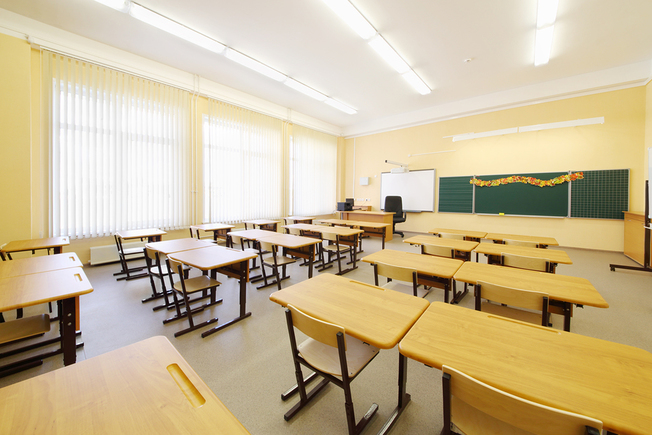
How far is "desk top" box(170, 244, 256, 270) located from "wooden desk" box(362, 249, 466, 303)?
1.24 metres

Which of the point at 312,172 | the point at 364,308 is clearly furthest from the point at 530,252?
the point at 312,172

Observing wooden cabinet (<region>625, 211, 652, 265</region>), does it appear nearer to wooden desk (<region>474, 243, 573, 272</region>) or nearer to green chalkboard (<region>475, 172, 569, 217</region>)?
green chalkboard (<region>475, 172, 569, 217</region>)

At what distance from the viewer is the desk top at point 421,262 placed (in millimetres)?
1894

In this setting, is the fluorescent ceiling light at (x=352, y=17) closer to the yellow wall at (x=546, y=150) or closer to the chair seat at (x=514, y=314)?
the chair seat at (x=514, y=314)

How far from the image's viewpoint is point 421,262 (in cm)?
218

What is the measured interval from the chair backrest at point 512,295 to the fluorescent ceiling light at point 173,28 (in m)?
4.86

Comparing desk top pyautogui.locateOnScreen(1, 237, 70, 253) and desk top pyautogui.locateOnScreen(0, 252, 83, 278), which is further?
desk top pyautogui.locateOnScreen(1, 237, 70, 253)

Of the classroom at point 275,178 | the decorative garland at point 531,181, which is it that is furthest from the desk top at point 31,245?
the decorative garland at point 531,181

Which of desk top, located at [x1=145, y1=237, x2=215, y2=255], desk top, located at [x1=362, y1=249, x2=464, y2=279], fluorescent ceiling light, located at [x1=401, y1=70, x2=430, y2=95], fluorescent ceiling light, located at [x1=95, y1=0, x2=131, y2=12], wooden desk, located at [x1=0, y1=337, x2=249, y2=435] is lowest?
wooden desk, located at [x1=0, y1=337, x2=249, y2=435]

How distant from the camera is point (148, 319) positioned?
2408 mm

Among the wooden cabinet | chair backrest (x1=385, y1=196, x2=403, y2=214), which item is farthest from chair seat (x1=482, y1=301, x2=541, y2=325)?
→ chair backrest (x1=385, y1=196, x2=403, y2=214)

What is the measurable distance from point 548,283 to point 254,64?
5227mm

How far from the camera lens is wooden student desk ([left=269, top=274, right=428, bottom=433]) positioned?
41.8 inches

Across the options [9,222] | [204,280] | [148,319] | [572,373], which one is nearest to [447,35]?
[572,373]
